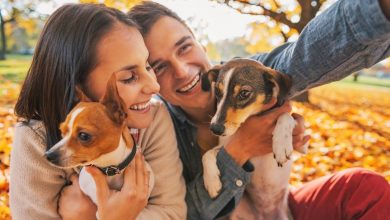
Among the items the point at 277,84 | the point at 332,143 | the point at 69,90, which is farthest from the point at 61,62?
the point at 332,143

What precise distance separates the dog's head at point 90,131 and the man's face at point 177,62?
23.1 inches

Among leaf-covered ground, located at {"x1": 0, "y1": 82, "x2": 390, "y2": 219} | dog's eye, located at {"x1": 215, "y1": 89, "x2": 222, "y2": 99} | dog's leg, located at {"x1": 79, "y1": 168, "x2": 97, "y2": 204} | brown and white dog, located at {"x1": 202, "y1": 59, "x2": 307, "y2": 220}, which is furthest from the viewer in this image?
leaf-covered ground, located at {"x1": 0, "y1": 82, "x2": 390, "y2": 219}

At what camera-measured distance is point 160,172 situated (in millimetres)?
1766

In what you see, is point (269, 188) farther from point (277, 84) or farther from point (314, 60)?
point (314, 60)

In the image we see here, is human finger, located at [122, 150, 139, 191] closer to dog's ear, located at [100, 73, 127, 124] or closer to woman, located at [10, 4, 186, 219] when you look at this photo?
woman, located at [10, 4, 186, 219]

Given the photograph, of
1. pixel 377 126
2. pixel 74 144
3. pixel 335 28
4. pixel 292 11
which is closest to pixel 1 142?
pixel 74 144

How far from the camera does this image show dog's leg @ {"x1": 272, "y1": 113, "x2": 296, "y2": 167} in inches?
68.5

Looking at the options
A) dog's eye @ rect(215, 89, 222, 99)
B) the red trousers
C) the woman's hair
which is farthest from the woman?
the red trousers

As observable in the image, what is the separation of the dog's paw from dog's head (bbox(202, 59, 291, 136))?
0.69ft

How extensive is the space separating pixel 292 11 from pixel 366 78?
11.5 m

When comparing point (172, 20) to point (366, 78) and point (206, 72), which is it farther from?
point (366, 78)

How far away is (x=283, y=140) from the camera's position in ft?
5.74

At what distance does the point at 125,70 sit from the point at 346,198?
1.29 m

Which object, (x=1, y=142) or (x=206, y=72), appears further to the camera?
(x=1, y=142)
